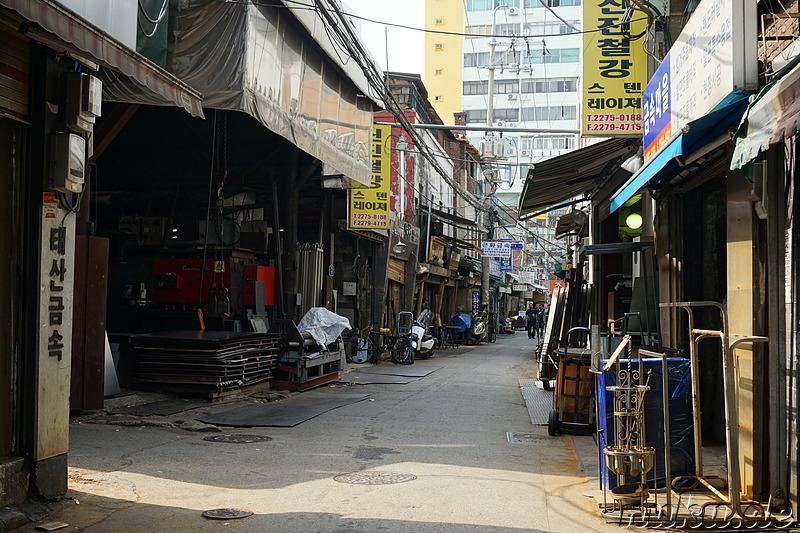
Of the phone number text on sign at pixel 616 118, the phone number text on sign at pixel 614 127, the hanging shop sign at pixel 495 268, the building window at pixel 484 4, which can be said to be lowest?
the hanging shop sign at pixel 495 268

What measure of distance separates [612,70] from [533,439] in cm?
596

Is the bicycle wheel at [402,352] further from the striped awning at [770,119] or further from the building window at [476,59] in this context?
the building window at [476,59]

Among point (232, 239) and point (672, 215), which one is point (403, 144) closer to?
point (232, 239)

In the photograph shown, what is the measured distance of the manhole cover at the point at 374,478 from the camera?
278 inches

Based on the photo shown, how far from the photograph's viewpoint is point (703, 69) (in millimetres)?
7578

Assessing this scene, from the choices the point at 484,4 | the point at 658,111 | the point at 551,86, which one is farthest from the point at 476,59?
the point at 658,111

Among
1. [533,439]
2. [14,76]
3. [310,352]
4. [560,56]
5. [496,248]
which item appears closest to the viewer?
[14,76]

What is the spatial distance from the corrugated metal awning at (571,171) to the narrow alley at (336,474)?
4543mm

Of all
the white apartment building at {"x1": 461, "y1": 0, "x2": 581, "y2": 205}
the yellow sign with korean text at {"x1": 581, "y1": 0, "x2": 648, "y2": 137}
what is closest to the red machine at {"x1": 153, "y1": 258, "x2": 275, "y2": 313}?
the yellow sign with korean text at {"x1": 581, "y1": 0, "x2": 648, "y2": 137}

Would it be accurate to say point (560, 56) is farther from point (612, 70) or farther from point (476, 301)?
point (612, 70)

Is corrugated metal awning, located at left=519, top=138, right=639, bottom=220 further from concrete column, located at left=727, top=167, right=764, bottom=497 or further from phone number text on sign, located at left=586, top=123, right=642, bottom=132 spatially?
concrete column, located at left=727, top=167, right=764, bottom=497

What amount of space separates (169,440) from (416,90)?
26.3m

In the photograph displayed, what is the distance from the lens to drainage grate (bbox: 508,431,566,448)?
9.68 metres

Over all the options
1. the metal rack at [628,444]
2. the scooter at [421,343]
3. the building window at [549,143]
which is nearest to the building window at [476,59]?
the building window at [549,143]
